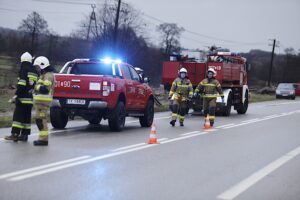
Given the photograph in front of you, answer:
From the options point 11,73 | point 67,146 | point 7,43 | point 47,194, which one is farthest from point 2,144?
point 7,43

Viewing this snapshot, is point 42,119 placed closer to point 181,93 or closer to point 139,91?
Result: point 139,91

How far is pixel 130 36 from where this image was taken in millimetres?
82812

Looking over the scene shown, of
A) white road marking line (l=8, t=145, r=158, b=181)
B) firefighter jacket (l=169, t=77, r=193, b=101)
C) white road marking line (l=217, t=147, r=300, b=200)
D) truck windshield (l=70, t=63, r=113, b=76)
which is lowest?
white road marking line (l=8, t=145, r=158, b=181)

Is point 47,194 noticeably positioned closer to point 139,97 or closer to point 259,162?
point 259,162

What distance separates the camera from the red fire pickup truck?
42.9ft

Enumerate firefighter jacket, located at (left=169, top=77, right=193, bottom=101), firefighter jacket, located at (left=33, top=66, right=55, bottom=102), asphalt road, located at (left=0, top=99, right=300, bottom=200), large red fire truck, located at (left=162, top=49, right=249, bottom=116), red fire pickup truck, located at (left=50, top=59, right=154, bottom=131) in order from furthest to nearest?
1. large red fire truck, located at (left=162, top=49, right=249, bottom=116)
2. firefighter jacket, located at (left=169, top=77, right=193, bottom=101)
3. red fire pickup truck, located at (left=50, top=59, right=154, bottom=131)
4. firefighter jacket, located at (left=33, top=66, right=55, bottom=102)
5. asphalt road, located at (left=0, top=99, right=300, bottom=200)

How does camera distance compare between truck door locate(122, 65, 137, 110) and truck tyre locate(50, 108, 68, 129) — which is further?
truck door locate(122, 65, 137, 110)

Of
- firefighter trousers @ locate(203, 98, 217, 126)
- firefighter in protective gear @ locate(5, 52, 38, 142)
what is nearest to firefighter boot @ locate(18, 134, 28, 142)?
firefighter in protective gear @ locate(5, 52, 38, 142)

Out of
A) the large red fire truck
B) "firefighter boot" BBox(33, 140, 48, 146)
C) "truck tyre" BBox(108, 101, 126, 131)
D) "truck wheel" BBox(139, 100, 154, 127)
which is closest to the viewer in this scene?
"firefighter boot" BBox(33, 140, 48, 146)

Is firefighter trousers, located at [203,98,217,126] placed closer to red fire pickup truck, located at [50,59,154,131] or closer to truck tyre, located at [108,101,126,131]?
red fire pickup truck, located at [50,59,154,131]

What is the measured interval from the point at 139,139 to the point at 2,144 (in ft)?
10.9

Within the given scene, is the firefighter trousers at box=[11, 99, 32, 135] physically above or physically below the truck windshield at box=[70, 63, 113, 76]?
below

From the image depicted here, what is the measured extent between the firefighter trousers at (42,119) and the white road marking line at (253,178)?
171 inches

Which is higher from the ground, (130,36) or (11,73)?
(130,36)
